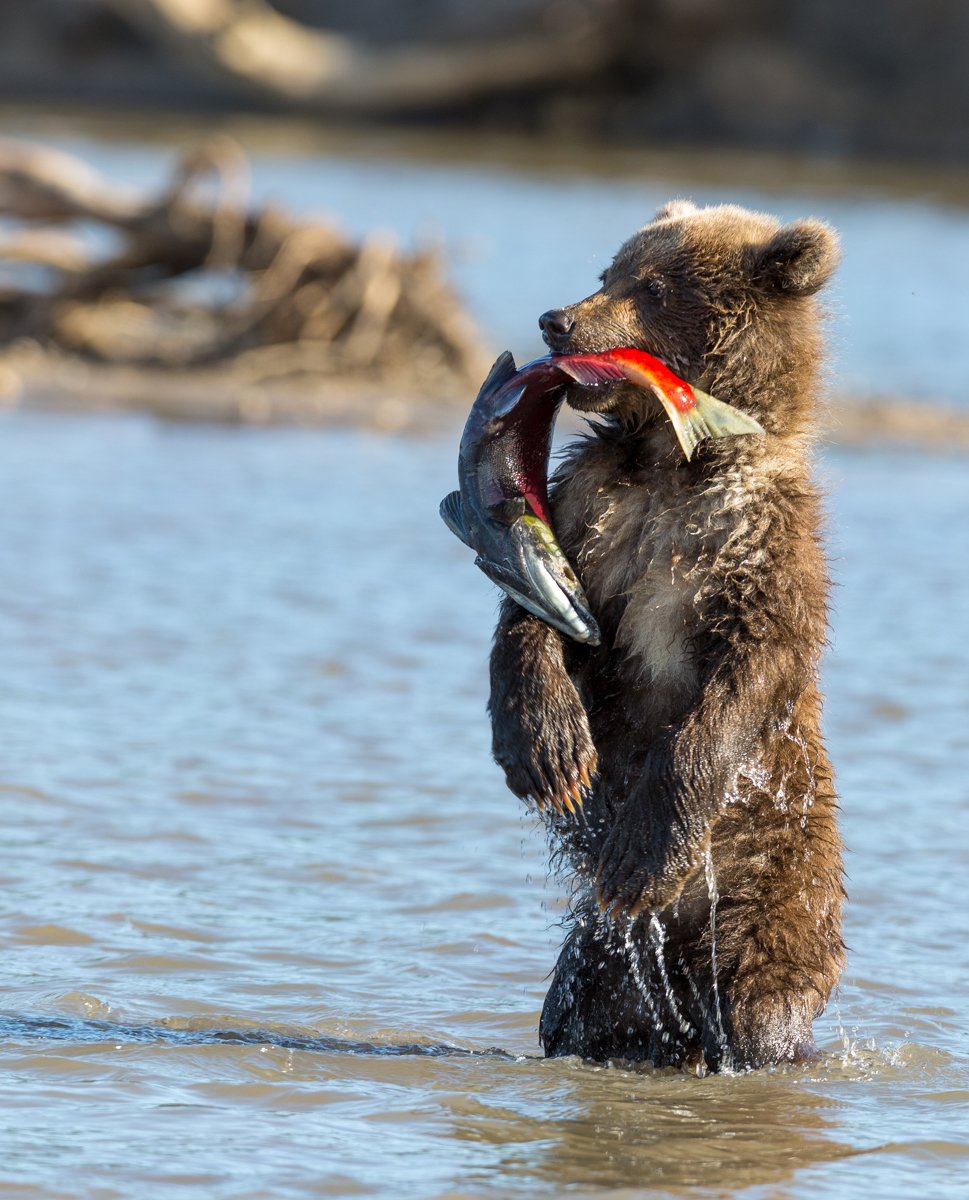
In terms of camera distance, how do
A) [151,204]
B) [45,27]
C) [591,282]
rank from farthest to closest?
[45,27], [591,282], [151,204]

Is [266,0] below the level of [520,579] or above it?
above

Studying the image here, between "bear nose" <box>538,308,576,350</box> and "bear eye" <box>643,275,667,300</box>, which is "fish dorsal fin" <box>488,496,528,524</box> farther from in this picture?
"bear eye" <box>643,275,667,300</box>

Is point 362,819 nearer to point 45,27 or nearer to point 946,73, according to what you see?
point 946,73

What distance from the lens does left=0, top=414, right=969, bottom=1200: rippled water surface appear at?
169 inches

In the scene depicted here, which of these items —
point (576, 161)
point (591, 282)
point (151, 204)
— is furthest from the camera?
point (576, 161)

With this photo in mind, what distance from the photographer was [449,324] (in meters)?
14.5

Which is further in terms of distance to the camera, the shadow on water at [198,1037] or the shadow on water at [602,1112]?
the shadow on water at [198,1037]

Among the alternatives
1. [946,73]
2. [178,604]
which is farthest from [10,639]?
[946,73]

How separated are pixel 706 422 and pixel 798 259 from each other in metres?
0.45

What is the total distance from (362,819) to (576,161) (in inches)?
1066

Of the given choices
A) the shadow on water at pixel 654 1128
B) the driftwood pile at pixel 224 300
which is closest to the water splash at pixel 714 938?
the shadow on water at pixel 654 1128

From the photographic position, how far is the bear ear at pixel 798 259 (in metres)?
4.83

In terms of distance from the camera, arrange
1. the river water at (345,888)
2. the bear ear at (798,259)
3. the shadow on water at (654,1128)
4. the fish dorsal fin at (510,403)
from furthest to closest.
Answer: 1. the fish dorsal fin at (510,403)
2. the bear ear at (798,259)
3. the river water at (345,888)
4. the shadow on water at (654,1128)

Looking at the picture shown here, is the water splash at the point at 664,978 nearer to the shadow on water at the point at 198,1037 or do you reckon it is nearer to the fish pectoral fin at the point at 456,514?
the shadow on water at the point at 198,1037
